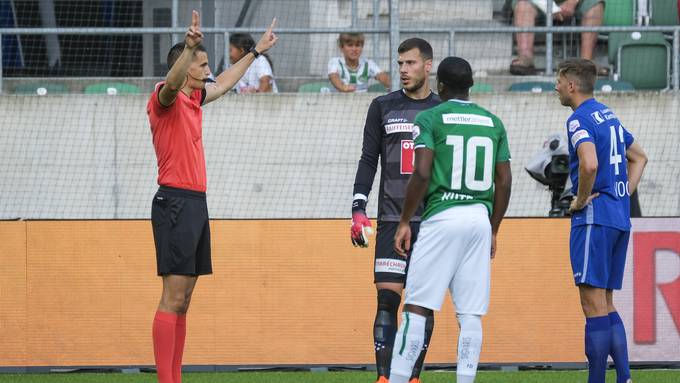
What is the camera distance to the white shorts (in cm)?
593

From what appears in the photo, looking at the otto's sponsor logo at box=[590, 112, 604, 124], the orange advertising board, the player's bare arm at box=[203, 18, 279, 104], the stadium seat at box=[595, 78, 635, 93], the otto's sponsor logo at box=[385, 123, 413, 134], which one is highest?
the player's bare arm at box=[203, 18, 279, 104]

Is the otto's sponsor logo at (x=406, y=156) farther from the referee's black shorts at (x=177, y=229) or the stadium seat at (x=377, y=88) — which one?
the stadium seat at (x=377, y=88)

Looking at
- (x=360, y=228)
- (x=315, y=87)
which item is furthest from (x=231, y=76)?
(x=315, y=87)

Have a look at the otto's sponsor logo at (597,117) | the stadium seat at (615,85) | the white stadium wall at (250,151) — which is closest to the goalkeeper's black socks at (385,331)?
the otto's sponsor logo at (597,117)

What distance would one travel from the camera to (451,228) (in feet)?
19.4

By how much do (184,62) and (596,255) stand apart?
268cm

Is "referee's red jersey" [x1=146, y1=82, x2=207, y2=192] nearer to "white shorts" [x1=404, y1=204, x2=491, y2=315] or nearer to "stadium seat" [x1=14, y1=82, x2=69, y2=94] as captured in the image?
"white shorts" [x1=404, y1=204, x2=491, y2=315]

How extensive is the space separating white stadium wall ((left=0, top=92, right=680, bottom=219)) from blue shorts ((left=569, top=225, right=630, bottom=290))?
4397 millimetres

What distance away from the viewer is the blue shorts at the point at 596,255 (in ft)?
22.3

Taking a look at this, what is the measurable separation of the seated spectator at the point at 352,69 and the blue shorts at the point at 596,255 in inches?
194

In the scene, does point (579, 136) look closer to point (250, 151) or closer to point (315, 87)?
point (250, 151)

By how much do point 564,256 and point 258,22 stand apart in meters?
5.75

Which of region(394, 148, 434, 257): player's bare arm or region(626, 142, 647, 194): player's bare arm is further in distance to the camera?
region(626, 142, 647, 194): player's bare arm

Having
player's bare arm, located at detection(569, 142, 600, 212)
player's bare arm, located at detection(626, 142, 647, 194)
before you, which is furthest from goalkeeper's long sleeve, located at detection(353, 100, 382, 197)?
player's bare arm, located at detection(626, 142, 647, 194)
